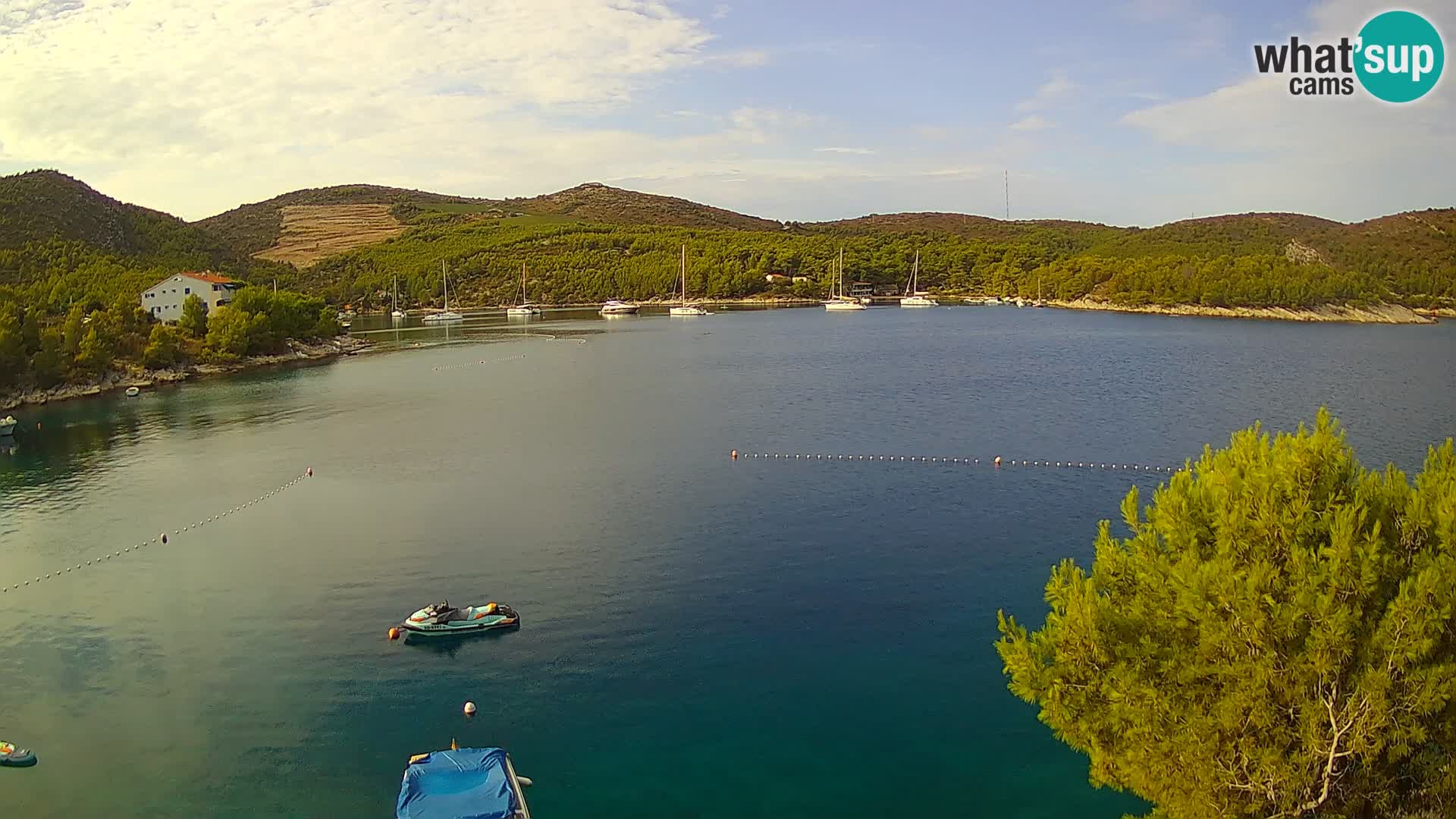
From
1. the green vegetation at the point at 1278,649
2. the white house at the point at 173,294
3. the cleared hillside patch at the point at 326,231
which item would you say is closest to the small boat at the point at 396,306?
the cleared hillside patch at the point at 326,231

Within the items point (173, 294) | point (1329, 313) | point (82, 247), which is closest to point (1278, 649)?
point (173, 294)

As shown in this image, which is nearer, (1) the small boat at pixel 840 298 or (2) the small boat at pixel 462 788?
(2) the small boat at pixel 462 788

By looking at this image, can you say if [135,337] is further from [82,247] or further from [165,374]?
[82,247]

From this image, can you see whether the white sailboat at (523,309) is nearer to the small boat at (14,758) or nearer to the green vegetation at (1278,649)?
the small boat at (14,758)

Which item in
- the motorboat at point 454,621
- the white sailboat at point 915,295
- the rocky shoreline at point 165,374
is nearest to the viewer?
the motorboat at point 454,621

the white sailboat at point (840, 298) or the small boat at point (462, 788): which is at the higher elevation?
the white sailboat at point (840, 298)

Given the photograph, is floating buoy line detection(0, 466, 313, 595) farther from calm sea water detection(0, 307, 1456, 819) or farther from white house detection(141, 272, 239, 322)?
white house detection(141, 272, 239, 322)

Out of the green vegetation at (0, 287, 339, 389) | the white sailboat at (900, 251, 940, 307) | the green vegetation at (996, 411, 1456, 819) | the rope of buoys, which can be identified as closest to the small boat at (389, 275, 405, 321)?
the green vegetation at (0, 287, 339, 389)
